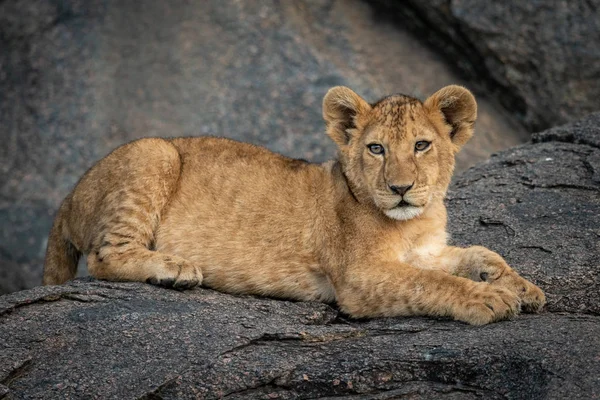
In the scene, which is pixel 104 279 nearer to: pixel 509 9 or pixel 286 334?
pixel 286 334

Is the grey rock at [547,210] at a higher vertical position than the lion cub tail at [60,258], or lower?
higher

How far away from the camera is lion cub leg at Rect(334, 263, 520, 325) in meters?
5.50

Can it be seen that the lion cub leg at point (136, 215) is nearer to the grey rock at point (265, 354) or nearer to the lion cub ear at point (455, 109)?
the grey rock at point (265, 354)

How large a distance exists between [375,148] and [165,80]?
5.43 metres

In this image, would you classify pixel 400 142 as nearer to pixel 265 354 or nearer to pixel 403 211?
pixel 403 211

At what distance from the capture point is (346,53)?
11.2m

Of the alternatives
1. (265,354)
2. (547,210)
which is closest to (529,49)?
(547,210)

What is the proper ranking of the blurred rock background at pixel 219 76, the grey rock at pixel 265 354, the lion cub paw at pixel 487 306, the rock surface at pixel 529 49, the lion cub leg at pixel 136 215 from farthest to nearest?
the blurred rock background at pixel 219 76, the rock surface at pixel 529 49, the lion cub leg at pixel 136 215, the lion cub paw at pixel 487 306, the grey rock at pixel 265 354

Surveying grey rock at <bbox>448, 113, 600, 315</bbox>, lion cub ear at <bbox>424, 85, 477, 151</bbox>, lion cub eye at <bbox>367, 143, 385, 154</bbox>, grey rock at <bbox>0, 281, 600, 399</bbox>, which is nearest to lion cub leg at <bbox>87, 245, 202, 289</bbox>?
grey rock at <bbox>0, 281, 600, 399</bbox>

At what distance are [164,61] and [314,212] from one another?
5.24m

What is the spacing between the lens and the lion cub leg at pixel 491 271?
5.74 m

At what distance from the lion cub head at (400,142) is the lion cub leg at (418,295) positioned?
37cm

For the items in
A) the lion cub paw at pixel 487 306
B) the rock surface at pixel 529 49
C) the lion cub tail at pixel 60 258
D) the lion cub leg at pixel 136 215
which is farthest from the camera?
the rock surface at pixel 529 49

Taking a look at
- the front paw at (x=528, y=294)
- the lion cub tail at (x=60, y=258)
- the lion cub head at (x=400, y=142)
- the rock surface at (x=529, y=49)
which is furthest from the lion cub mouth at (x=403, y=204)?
the rock surface at (x=529, y=49)
